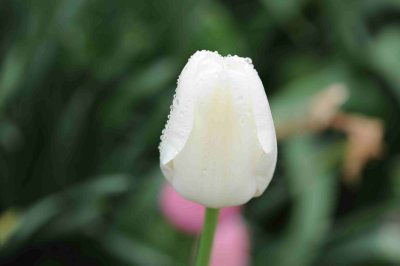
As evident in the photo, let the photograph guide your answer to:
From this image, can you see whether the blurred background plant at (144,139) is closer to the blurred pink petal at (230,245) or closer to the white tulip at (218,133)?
the blurred pink petal at (230,245)

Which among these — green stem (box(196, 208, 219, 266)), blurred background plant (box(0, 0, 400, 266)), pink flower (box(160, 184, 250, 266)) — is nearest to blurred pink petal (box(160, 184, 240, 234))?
pink flower (box(160, 184, 250, 266))

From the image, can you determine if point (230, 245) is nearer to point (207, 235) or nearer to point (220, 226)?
point (220, 226)

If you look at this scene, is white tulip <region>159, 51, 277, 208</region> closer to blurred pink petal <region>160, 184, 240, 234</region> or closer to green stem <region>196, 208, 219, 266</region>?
green stem <region>196, 208, 219, 266</region>

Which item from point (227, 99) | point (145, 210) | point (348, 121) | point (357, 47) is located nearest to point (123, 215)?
point (145, 210)

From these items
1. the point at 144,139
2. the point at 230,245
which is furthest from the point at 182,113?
the point at 144,139

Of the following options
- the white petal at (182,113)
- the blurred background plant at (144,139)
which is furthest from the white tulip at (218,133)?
the blurred background plant at (144,139)

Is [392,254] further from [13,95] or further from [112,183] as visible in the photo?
[13,95]
